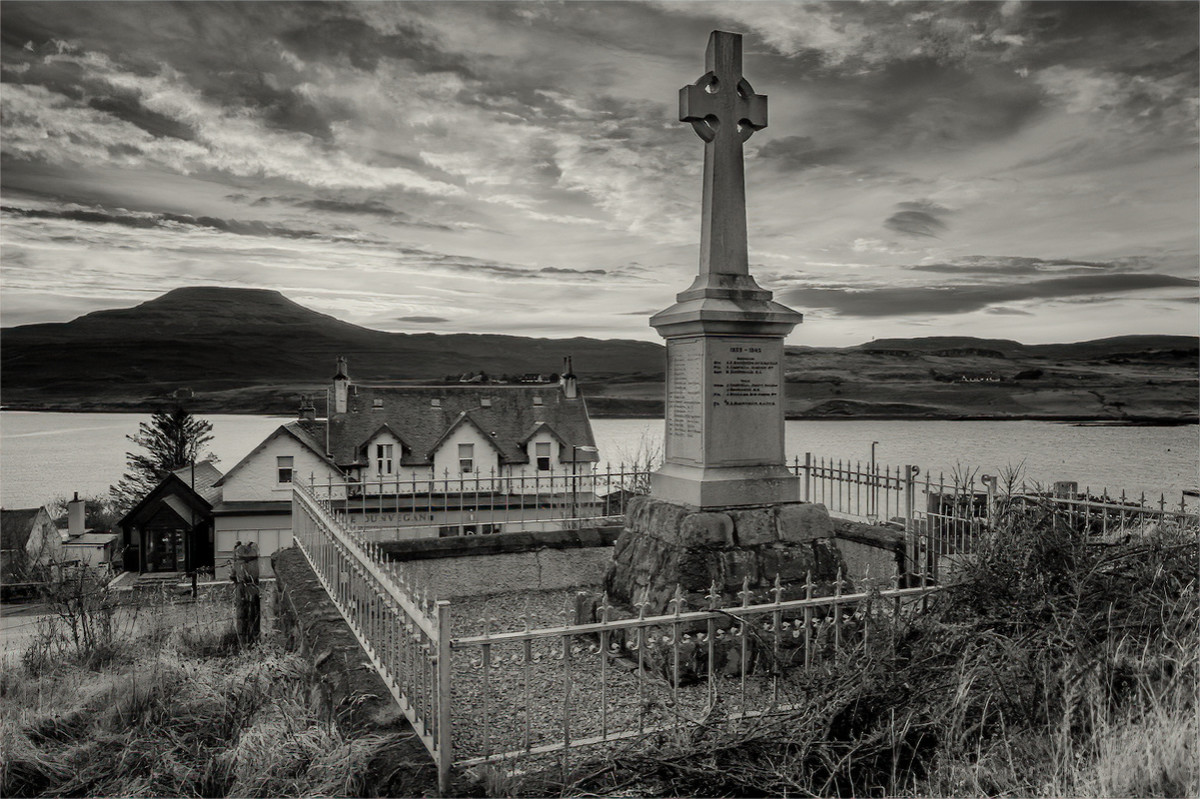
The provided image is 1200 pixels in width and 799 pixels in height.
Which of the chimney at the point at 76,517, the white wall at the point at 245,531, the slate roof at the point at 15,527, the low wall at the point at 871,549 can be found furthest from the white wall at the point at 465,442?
the low wall at the point at 871,549

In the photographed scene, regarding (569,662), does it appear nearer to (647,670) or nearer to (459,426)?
(647,670)

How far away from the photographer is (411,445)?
3419 centimetres

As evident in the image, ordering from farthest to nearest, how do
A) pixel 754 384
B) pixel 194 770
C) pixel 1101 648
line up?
pixel 754 384 → pixel 194 770 → pixel 1101 648

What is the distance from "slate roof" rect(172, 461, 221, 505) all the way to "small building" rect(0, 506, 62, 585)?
6539mm

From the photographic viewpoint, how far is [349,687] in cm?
441

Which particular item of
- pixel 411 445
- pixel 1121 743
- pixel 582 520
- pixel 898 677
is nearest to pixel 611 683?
pixel 898 677

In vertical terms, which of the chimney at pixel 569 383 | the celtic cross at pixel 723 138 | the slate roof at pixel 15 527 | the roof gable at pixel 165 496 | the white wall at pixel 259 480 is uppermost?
the celtic cross at pixel 723 138

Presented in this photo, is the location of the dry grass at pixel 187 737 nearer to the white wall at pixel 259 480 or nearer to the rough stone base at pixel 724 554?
the rough stone base at pixel 724 554

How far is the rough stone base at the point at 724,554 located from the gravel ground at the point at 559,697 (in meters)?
0.62

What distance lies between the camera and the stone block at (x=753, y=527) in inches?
242

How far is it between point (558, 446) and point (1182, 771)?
1295 inches

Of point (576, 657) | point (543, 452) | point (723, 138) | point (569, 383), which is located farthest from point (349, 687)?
point (569, 383)

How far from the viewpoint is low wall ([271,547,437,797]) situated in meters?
3.47

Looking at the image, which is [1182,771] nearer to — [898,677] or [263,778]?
[898,677]
